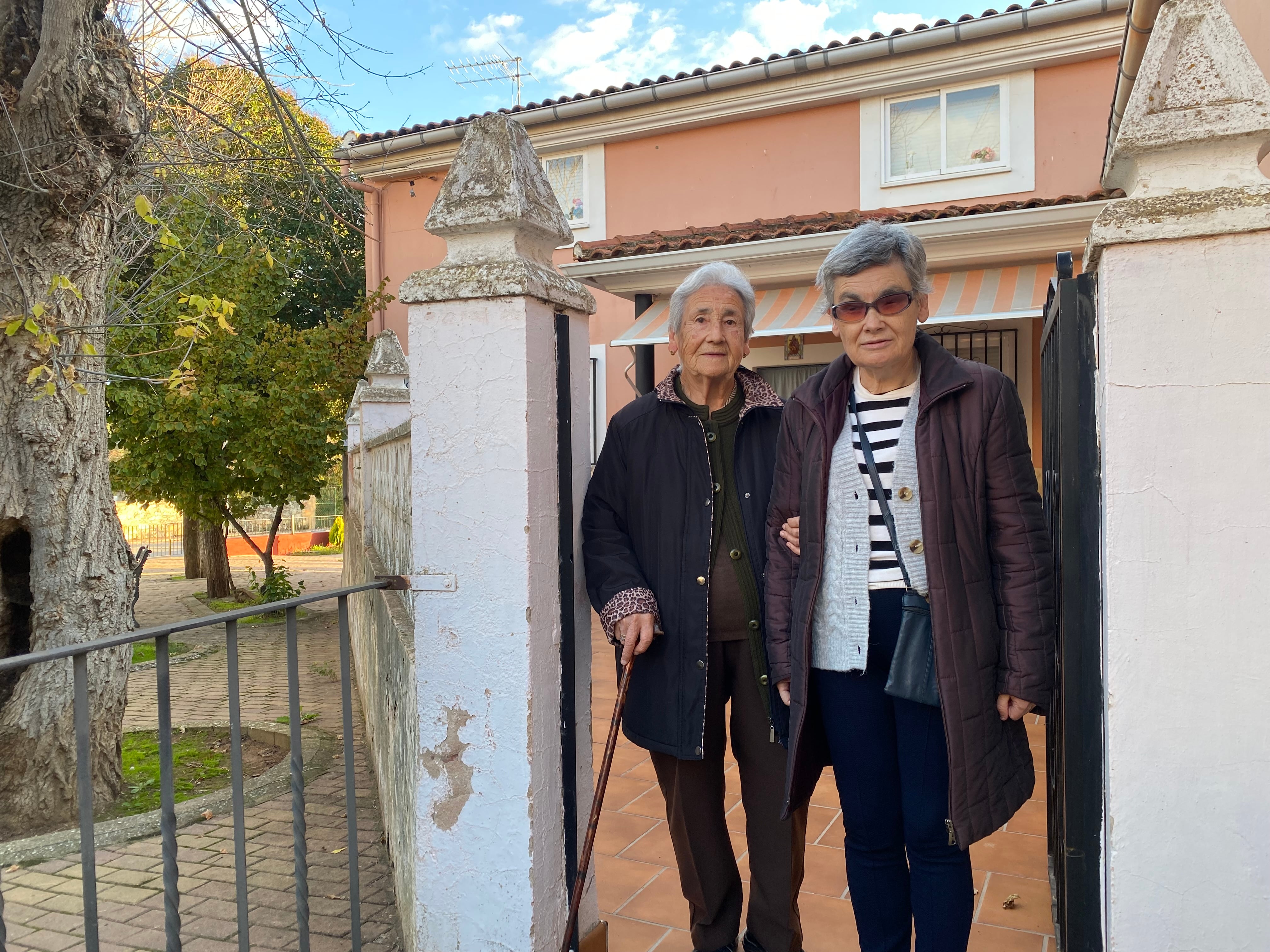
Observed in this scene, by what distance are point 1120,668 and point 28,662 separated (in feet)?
6.45

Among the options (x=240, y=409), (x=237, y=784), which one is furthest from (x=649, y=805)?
(x=240, y=409)

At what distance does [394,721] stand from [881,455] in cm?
213

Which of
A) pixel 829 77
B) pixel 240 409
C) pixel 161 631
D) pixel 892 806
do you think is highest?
pixel 829 77

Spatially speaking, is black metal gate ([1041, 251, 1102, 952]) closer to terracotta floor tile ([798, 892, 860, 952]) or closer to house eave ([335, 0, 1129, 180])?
terracotta floor tile ([798, 892, 860, 952])

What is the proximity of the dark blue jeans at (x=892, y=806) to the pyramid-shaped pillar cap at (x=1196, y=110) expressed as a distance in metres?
1.01

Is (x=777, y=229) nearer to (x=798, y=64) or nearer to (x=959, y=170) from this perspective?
(x=959, y=170)

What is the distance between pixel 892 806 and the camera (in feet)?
7.02

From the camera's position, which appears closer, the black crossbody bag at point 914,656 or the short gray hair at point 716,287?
the black crossbody bag at point 914,656

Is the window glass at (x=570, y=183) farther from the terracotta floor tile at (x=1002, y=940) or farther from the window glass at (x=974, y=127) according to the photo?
the terracotta floor tile at (x=1002, y=940)

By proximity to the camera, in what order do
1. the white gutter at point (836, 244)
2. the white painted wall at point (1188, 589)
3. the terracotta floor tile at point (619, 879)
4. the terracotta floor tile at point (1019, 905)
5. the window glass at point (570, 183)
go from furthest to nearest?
the window glass at point (570, 183) → the white gutter at point (836, 244) → the terracotta floor tile at point (619, 879) → the terracotta floor tile at point (1019, 905) → the white painted wall at point (1188, 589)

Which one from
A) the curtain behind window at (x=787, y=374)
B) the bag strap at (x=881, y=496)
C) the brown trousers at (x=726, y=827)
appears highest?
the curtain behind window at (x=787, y=374)

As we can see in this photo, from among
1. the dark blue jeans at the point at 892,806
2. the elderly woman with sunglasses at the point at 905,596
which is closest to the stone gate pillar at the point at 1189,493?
the elderly woman with sunglasses at the point at 905,596

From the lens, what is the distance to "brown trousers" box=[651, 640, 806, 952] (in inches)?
97.0

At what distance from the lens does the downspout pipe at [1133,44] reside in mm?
4434
